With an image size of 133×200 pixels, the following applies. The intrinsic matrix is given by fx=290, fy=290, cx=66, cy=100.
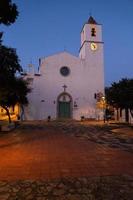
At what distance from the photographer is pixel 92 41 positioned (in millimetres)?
46406

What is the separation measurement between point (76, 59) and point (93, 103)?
7.38 meters

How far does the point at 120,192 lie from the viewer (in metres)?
5.44

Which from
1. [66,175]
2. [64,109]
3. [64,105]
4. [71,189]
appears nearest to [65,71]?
[64,105]

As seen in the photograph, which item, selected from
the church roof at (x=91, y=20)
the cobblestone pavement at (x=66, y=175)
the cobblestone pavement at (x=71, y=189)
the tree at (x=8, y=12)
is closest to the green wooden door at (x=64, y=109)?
the church roof at (x=91, y=20)

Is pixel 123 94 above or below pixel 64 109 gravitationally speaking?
above

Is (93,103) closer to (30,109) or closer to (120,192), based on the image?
(30,109)

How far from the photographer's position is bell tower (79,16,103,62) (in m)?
45.8

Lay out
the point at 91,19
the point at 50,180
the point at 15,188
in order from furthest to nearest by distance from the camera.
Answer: the point at 91,19 → the point at 50,180 → the point at 15,188

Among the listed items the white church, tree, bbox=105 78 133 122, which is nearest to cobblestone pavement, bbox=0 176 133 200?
tree, bbox=105 78 133 122

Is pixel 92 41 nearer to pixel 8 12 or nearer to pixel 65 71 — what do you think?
pixel 65 71

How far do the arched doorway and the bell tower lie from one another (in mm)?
7112

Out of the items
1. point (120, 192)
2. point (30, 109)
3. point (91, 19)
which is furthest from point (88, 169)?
point (91, 19)

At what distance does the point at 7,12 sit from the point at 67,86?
118ft

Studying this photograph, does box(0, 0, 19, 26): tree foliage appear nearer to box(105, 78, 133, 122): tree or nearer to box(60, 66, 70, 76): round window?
box(105, 78, 133, 122): tree
